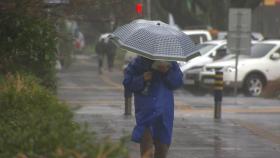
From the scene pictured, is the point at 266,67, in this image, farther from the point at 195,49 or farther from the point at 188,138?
the point at 195,49

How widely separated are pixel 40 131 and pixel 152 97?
1905mm

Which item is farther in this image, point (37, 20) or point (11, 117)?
point (37, 20)

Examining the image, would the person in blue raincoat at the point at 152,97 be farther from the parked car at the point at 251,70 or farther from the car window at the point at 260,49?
the car window at the point at 260,49

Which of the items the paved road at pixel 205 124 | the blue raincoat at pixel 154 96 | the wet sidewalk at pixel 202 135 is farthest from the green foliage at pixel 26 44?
→ the blue raincoat at pixel 154 96

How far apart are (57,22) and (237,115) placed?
18.7ft

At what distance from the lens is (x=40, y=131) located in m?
7.00

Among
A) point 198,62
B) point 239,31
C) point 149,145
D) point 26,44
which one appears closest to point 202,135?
point 26,44

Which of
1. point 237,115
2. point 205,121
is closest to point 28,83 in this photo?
point 205,121

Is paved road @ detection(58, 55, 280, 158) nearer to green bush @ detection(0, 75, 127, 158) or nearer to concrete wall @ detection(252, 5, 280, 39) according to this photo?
green bush @ detection(0, 75, 127, 158)

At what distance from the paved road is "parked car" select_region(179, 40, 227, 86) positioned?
3.66m

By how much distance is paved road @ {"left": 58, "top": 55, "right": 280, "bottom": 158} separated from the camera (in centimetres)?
1147

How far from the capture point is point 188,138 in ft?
41.6

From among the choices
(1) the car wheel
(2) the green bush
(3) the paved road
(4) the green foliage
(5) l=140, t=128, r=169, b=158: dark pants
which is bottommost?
(1) the car wheel

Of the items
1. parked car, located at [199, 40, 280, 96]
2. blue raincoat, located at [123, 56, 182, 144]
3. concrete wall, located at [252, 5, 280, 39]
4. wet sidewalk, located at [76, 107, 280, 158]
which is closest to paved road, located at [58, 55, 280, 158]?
wet sidewalk, located at [76, 107, 280, 158]
